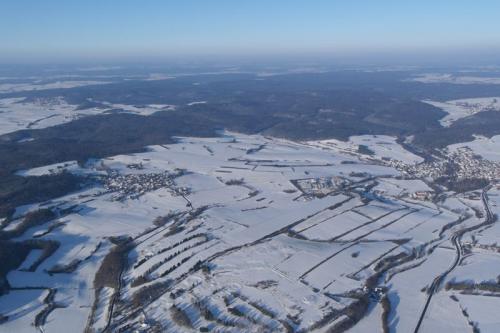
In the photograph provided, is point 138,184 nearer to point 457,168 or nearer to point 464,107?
point 457,168

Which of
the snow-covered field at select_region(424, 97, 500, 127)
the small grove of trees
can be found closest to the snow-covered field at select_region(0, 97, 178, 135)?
the small grove of trees

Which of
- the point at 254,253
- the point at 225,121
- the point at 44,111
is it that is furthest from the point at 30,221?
the point at 44,111

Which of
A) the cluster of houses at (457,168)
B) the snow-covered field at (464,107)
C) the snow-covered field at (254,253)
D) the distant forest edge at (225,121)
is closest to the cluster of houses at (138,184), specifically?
the snow-covered field at (254,253)

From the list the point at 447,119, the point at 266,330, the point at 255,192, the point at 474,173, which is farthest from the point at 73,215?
the point at 447,119

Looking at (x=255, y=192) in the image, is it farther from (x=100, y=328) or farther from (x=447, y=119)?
(x=447, y=119)

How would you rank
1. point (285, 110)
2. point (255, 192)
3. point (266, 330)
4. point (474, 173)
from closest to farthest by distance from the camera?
point (266, 330)
point (255, 192)
point (474, 173)
point (285, 110)

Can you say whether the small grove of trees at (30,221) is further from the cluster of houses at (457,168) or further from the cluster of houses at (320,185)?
the cluster of houses at (457,168)

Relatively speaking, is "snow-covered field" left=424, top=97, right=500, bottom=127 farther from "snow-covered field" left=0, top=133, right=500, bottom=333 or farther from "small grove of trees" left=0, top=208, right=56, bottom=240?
"small grove of trees" left=0, top=208, right=56, bottom=240

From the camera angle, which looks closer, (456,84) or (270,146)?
(270,146)
